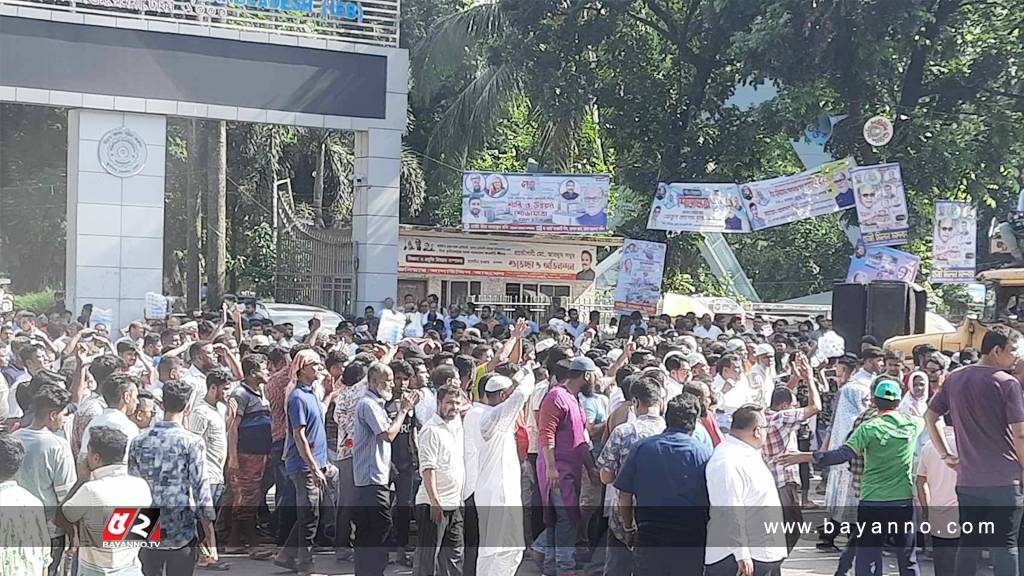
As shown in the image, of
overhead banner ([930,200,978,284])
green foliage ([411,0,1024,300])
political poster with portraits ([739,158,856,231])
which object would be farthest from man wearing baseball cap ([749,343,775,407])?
green foliage ([411,0,1024,300])

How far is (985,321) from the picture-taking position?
16.0m

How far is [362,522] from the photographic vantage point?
867 cm

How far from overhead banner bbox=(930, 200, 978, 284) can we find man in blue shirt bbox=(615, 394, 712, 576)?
47.1 ft

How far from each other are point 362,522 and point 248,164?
26388 mm

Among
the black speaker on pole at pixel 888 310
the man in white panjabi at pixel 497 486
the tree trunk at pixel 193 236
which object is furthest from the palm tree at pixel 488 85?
the man in white panjabi at pixel 497 486

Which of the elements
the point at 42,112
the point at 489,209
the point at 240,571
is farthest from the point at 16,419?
the point at 42,112

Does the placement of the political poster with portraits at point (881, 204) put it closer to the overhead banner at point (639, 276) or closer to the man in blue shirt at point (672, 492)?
the overhead banner at point (639, 276)

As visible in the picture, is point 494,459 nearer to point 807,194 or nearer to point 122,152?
point 122,152

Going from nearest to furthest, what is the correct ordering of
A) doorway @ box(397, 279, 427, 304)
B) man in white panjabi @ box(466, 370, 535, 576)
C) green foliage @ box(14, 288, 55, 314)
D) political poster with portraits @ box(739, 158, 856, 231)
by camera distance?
man in white panjabi @ box(466, 370, 535, 576) < political poster with portraits @ box(739, 158, 856, 231) < doorway @ box(397, 279, 427, 304) < green foliage @ box(14, 288, 55, 314)

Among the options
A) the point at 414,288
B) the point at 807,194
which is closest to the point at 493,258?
the point at 414,288

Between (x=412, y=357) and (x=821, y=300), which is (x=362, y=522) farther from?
(x=821, y=300)

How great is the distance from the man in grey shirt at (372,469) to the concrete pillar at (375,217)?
12.1 metres

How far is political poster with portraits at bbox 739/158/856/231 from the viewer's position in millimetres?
19906

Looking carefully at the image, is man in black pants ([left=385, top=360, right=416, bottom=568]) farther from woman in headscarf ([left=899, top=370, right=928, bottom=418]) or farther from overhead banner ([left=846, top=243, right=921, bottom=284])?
overhead banner ([left=846, top=243, right=921, bottom=284])
